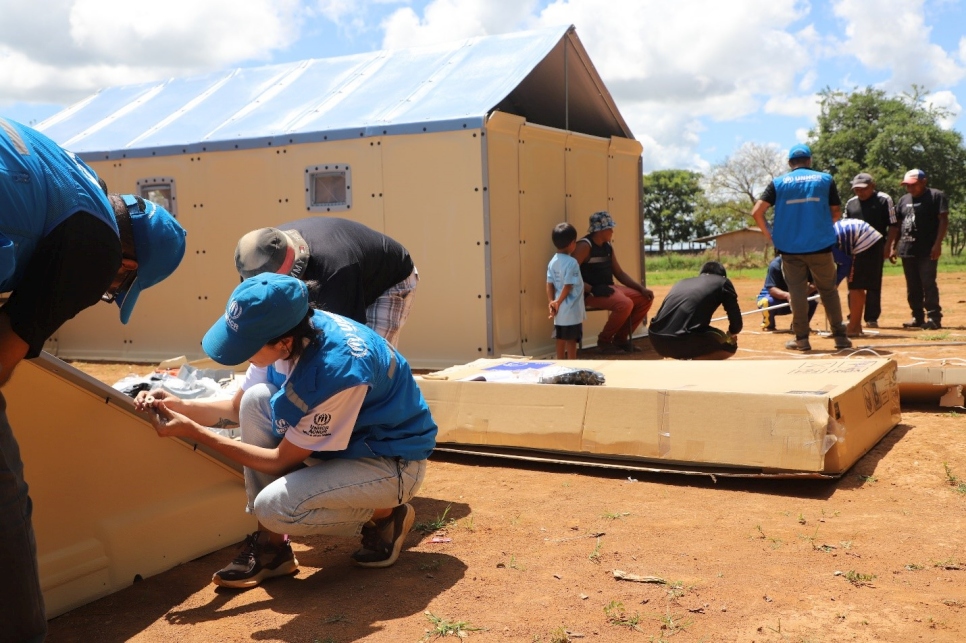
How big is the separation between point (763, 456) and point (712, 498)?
1.03 ft

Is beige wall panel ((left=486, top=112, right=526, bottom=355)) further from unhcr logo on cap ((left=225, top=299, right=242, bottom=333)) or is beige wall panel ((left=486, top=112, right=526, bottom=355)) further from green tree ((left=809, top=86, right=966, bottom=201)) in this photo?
green tree ((left=809, top=86, right=966, bottom=201))

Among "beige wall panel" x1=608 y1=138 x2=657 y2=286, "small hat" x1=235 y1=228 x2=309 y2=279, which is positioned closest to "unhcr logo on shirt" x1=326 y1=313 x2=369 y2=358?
"small hat" x1=235 y1=228 x2=309 y2=279

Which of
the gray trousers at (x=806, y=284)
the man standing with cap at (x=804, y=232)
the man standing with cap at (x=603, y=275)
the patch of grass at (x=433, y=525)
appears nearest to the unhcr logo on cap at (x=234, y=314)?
the patch of grass at (x=433, y=525)

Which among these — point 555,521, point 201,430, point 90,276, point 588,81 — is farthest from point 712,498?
point 588,81

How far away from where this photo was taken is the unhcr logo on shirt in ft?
9.93

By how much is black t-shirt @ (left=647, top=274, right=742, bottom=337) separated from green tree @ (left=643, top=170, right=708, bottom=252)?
8206cm

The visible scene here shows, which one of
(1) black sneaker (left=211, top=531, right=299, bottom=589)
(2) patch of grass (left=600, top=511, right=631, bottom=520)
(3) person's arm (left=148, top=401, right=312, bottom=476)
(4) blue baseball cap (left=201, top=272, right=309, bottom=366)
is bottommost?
(2) patch of grass (left=600, top=511, right=631, bottom=520)

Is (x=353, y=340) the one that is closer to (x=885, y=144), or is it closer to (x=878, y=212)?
(x=878, y=212)

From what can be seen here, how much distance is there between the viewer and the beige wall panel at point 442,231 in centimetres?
816

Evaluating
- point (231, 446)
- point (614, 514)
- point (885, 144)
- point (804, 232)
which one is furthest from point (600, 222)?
point (885, 144)

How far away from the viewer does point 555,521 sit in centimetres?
393

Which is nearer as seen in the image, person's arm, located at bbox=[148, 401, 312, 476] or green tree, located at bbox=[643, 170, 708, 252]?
person's arm, located at bbox=[148, 401, 312, 476]

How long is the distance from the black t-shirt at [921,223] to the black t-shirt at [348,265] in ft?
25.0

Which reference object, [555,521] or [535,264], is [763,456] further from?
[535,264]
